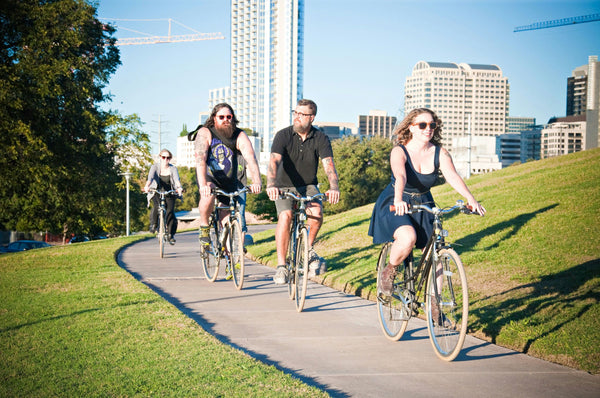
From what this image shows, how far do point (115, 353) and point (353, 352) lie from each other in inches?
73.4

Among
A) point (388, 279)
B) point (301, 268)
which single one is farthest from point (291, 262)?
point (388, 279)

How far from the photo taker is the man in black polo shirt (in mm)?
7195

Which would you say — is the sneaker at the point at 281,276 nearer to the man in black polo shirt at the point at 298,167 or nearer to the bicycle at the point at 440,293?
the man in black polo shirt at the point at 298,167

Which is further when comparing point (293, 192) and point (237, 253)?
point (237, 253)

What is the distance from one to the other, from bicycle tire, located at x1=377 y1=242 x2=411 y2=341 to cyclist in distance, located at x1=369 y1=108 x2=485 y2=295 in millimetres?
79

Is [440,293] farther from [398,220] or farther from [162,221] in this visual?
[162,221]

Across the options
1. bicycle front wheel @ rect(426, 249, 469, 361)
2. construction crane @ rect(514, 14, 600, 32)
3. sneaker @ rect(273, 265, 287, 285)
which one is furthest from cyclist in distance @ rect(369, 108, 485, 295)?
construction crane @ rect(514, 14, 600, 32)

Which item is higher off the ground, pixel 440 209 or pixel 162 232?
pixel 440 209

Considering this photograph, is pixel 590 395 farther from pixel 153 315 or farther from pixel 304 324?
pixel 153 315

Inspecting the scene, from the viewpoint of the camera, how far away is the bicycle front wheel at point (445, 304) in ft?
15.1

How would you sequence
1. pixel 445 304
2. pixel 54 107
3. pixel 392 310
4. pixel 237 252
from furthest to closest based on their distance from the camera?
pixel 54 107 → pixel 237 252 → pixel 392 310 → pixel 445 304

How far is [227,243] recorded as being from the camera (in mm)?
8320

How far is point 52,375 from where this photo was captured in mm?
3949

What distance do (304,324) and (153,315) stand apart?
1.48 meters
